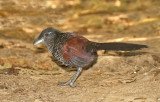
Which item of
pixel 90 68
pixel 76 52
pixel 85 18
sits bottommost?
pixel 90 68

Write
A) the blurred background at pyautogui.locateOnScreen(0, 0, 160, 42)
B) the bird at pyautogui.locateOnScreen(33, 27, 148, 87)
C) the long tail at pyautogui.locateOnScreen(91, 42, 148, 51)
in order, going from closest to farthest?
the long tail at pyautogui.locateOnScreen(91, 42, 148, 51)
the bird at pyautogui.locateOnScreen(33, 27, 148, 87)
the blurred background at pyautogui.locateOnScreen(0, 0, 160, 42)

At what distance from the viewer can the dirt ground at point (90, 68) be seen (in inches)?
165

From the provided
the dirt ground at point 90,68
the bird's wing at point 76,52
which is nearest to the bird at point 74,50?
the bird's wing at point 76,52

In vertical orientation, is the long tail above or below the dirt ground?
Answer: above

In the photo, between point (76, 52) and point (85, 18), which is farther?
point (85, 18)

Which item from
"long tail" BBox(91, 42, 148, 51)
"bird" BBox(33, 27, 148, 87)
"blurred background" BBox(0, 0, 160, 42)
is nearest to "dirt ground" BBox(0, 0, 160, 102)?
"blurred background" BBox(0, 0, 160, 42)

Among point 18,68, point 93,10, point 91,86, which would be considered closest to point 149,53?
point 91,86

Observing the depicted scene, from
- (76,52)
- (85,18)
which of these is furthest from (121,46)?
(85,18)

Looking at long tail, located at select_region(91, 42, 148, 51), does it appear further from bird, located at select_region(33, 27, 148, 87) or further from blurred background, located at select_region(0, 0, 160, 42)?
blurred background, located at select_region(0, 0, 160, 42)

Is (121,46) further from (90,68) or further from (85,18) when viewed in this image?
(85,18)

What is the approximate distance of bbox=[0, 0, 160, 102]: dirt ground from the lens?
419 cm

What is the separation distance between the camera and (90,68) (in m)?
5.34

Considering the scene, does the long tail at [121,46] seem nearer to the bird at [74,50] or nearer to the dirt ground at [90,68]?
the bird at [74,50]

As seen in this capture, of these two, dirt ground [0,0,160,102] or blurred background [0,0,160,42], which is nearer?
dirt ground [0,0,160,102]
